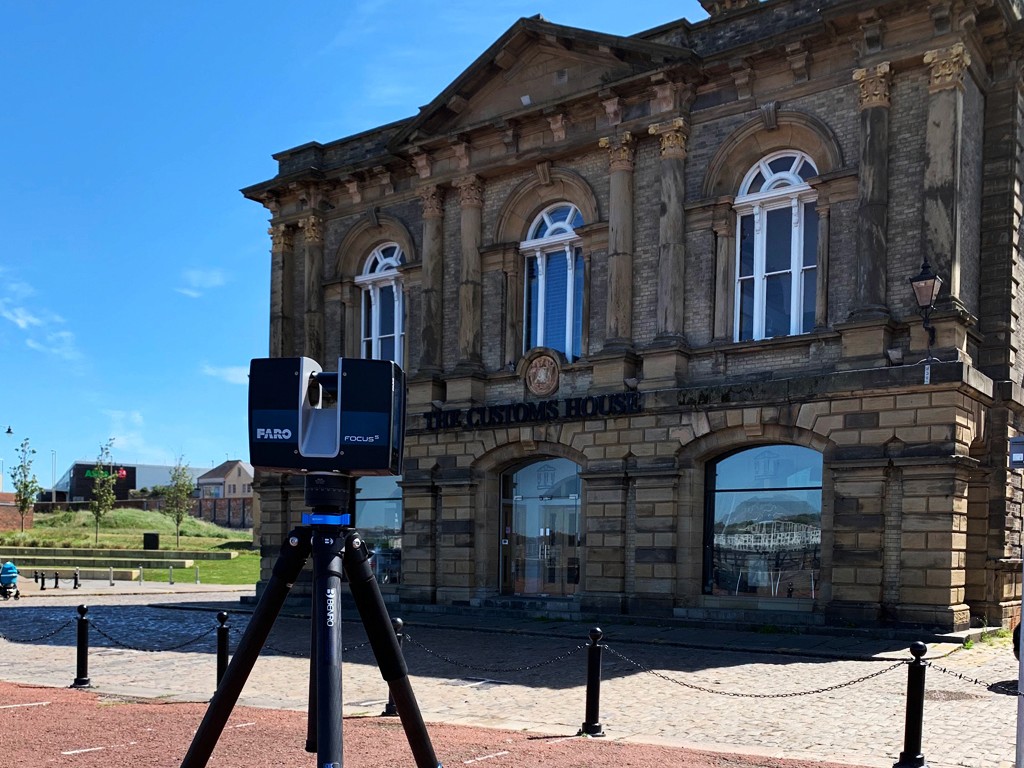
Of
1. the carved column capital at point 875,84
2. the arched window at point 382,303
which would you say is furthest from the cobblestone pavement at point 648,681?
the carved column capital at point 875,84

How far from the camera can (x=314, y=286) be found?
28.4 m

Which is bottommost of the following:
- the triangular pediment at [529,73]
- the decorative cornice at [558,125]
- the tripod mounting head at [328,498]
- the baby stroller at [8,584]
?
the baby stroller at [8,584]

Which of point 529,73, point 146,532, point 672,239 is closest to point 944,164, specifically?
point 672,239

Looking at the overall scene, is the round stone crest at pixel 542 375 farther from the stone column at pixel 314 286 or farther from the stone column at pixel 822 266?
the stone column at pixel 314 286

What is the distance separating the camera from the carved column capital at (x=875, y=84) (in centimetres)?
1889

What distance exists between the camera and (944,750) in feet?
29.8

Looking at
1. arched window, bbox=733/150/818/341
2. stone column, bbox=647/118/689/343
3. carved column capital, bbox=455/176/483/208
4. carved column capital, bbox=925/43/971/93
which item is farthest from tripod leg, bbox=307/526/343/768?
carved column capital, bbox=455/176/483/208

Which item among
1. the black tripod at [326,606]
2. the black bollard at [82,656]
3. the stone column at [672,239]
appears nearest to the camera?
the black tripod at [326,606]

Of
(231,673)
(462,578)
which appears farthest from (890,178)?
(231,673)

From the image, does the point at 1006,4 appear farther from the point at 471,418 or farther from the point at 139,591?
the point at 139,591

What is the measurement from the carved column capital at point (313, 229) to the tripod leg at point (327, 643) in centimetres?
2451

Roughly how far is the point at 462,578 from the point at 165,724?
14.1 metres

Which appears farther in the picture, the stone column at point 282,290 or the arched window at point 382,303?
the stone column at point 282,290

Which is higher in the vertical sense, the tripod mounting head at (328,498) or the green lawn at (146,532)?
the tripod mounting head at (328,498)
